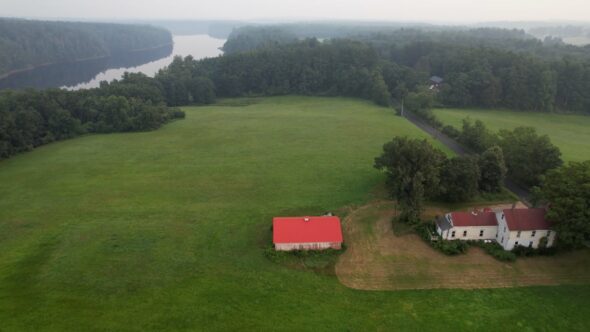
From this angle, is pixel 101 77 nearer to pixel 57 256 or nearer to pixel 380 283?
pixel 57 256

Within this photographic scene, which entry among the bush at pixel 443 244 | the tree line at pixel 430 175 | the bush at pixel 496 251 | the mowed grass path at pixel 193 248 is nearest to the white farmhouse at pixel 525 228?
the bush at pixel 496 251

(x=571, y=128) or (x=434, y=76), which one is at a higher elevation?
(x=434, y=76)

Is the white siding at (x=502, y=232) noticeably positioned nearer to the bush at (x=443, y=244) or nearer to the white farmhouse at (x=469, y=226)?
the white farmhouse at (x=469, y=226)

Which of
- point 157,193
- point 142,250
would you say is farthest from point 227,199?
point 142,250

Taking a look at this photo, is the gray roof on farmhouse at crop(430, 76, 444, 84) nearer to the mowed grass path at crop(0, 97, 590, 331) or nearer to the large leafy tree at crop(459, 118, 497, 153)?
the large leafy tree at crop(459, 118, 497, 153)

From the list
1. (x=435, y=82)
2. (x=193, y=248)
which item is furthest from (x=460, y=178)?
(x=435, y=82)

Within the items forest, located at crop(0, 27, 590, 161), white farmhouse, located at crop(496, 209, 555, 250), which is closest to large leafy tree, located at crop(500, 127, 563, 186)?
white farmhouse, located at crop(496, 209, 555, 250)
